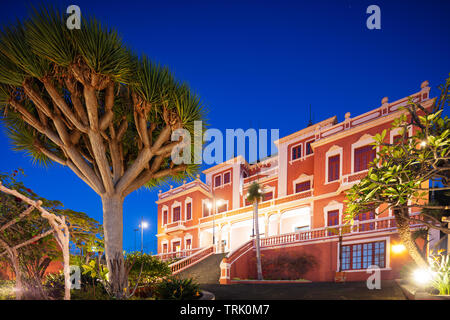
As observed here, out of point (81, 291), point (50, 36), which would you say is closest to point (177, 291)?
point (81, 291)

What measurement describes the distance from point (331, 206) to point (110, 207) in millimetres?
14990

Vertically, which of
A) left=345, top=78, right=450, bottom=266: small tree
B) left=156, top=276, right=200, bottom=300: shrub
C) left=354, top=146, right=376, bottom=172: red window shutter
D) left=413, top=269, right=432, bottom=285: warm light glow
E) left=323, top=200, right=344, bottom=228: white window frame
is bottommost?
left=156, top=276, right=200, bottom=300: shrub

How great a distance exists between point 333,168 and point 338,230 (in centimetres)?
470

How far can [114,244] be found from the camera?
7555 millimetres

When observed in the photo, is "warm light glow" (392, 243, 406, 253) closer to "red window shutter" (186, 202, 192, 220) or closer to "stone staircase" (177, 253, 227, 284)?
"stone staircase" (177, 253, 227, 284)

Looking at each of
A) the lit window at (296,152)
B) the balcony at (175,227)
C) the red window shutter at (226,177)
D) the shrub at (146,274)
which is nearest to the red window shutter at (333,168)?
the lit window at (296,152)

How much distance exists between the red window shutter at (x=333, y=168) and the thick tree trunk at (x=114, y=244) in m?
15.3

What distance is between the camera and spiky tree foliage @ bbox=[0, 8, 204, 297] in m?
6.66

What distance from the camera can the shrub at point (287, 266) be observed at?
55.8 feet

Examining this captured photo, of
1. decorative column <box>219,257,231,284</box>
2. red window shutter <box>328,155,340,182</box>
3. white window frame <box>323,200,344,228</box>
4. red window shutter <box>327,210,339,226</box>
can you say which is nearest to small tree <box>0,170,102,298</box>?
decorative column <box>219,257,231,284</box>

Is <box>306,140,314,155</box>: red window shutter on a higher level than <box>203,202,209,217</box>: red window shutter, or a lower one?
higher

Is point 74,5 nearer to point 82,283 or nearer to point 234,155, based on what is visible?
point 82,283

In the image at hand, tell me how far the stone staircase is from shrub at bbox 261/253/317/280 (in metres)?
3.12

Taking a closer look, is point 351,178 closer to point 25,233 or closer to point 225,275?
point 225,275
